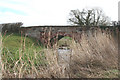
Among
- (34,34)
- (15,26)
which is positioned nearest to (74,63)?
(34,34)

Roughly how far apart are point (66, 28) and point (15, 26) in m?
5.44

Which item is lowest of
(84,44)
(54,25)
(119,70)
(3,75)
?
(119,70)

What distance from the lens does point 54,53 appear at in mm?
3320

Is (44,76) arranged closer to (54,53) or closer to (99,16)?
(54,53)

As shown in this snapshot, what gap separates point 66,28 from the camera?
46.3 feet

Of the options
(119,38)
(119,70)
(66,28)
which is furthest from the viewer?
(66,28)

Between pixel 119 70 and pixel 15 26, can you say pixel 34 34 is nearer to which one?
pixel 15 26

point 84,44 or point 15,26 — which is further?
point 15,26

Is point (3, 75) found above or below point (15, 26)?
below

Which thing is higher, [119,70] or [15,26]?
[15,26]

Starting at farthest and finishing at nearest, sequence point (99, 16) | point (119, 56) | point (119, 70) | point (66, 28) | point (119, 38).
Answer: point (99, 16) < point (66, 28) < point (119, 38) < point (119, 56) < point (119, 70)

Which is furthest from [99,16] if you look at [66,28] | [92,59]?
[92,59]

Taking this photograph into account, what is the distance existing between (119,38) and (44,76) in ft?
12.6

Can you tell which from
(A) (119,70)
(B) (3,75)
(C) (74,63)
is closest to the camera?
(B) (3,75)
